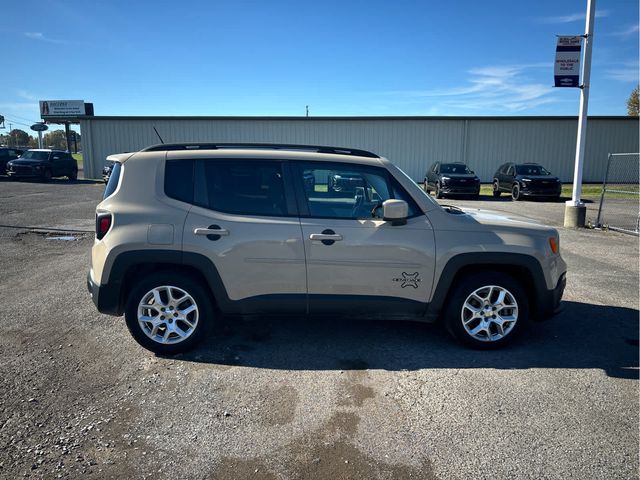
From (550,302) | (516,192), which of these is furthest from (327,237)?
(516,192)

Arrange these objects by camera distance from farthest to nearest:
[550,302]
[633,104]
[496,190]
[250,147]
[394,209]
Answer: [633,104] → [496,190] → [250,147] → [550,302] → [394,209]

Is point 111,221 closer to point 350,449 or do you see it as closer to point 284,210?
point 284,210

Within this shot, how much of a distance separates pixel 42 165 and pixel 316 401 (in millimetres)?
29885

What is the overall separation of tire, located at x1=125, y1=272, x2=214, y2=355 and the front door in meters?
1.01

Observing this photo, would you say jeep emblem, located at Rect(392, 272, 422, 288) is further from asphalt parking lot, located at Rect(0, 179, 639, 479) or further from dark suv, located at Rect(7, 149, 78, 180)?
dark suv, located at Rect(7, 149, 78, 180)

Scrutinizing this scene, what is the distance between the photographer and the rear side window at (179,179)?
13.7ft

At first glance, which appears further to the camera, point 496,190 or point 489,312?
point 496,190

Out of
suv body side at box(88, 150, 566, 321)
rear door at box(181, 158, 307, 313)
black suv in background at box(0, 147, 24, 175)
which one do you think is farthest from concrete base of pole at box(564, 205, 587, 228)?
black suv in background at box(0, 147, 24, 175)

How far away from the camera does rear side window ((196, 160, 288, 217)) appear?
4.17 metres

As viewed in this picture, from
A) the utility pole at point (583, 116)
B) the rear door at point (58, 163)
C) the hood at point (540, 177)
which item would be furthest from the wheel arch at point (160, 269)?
the rear door at point (58, 163)

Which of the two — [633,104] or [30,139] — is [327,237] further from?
[30,139]

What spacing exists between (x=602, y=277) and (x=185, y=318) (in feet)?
21.1

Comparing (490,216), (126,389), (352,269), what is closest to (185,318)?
(126,389)

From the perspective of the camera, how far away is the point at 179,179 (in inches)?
166
